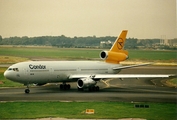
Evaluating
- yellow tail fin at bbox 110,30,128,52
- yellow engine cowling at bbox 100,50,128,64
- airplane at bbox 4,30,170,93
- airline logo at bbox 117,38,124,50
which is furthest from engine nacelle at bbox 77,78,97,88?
airline logo at bbox 117,38,124,50

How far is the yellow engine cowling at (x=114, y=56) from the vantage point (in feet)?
81.4

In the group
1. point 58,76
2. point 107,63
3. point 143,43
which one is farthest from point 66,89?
point 143,43

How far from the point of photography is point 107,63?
2472 cm

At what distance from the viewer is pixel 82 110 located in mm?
15945

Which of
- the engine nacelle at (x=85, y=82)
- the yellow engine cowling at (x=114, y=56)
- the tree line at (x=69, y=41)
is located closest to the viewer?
the engine nacelle at (x=85, y=82)

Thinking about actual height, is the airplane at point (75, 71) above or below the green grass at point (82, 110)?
above

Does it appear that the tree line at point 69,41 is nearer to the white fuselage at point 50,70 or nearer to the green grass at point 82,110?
the white fuselage at point 50,70

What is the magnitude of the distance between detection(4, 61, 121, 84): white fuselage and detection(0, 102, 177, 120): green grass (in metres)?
3.85

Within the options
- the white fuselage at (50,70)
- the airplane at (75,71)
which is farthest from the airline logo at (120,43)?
the white fuselage at (50,70)

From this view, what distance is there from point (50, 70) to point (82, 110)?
6.59 metres

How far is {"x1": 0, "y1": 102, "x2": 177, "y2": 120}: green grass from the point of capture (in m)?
15.2

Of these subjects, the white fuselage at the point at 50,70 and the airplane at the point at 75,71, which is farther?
the airplane at the point at 75,71

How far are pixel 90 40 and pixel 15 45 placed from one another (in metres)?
5.18

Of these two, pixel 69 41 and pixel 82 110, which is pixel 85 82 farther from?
pixel 82 110
